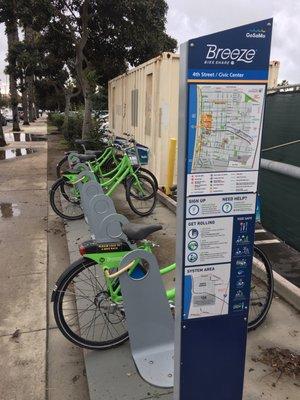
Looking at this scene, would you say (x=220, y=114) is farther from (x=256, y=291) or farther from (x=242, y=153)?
(x=256, y=291)

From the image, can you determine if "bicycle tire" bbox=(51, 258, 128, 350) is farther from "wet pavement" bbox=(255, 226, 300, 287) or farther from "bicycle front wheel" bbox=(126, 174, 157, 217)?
"bicycle front wheel" bbox=(126, 174, 157, 217)

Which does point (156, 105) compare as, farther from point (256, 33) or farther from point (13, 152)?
point (13, 152)

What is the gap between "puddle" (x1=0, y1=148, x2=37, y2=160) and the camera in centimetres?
1431

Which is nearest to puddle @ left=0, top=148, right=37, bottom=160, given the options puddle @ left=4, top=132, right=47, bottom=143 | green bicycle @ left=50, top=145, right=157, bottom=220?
puddle @ left=4, top=132, right=47, bottom=143

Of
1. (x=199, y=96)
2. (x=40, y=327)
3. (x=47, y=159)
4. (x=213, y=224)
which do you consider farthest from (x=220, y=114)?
(x=47, y=159)

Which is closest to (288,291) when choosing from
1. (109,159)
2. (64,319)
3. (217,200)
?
(64,319)

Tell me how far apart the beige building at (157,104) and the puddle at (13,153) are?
5.82 meters

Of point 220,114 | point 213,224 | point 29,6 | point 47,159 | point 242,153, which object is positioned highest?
point 29,6

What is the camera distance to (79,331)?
132 inches

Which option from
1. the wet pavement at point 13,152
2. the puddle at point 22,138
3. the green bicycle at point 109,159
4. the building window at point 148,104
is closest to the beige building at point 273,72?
the building window at point 148,104

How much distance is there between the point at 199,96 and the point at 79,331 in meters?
2.35

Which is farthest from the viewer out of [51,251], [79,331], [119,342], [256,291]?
[51,251]

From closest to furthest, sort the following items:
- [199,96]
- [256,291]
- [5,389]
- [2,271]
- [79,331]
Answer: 1. [199,96]
2. [5,389]
3. [79,331]
4. [256,291]
5. [2,271]

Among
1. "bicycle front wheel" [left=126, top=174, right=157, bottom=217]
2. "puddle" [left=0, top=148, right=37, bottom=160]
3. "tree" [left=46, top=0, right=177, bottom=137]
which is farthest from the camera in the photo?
"puddle" [left=0, top=148, right=37, bottom=160]
